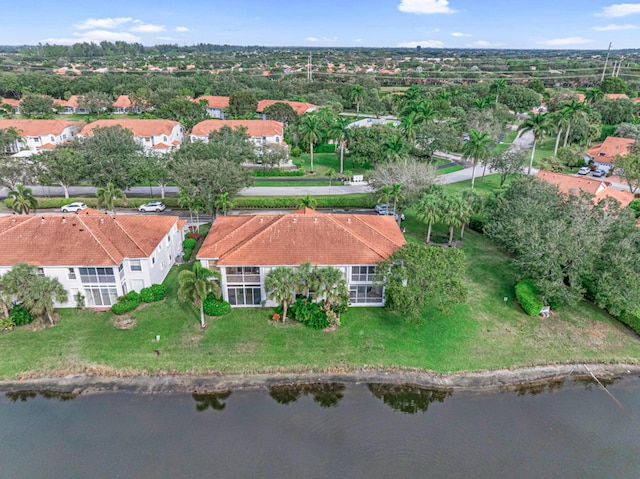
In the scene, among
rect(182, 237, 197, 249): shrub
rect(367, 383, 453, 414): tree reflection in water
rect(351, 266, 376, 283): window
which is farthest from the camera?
rect(182, 237, 197, 249): shrub

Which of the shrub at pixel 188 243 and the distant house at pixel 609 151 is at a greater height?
the distant house at pixel 609 151

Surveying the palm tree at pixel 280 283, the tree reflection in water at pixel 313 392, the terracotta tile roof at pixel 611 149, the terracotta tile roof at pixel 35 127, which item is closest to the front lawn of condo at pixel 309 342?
the tree reflection in water at pixel 313 392

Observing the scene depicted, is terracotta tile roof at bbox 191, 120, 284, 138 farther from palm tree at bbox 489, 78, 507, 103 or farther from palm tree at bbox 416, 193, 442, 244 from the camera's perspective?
palm tree at bbox 489, 78, 507, 103

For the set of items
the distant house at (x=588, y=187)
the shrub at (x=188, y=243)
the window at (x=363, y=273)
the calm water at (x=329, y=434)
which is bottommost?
the calm water at (x=329, y=434)

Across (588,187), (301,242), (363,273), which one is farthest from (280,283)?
(588,187)

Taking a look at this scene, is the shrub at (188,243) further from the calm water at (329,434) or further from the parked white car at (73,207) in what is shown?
the calm water at (329,434)

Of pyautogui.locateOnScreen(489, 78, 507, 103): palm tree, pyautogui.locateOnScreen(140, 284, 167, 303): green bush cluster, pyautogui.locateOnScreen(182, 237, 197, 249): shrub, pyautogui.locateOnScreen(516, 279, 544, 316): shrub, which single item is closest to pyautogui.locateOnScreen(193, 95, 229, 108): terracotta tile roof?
pyautogui.locateOnScreen(489, 78, 507, 103): palm tree
